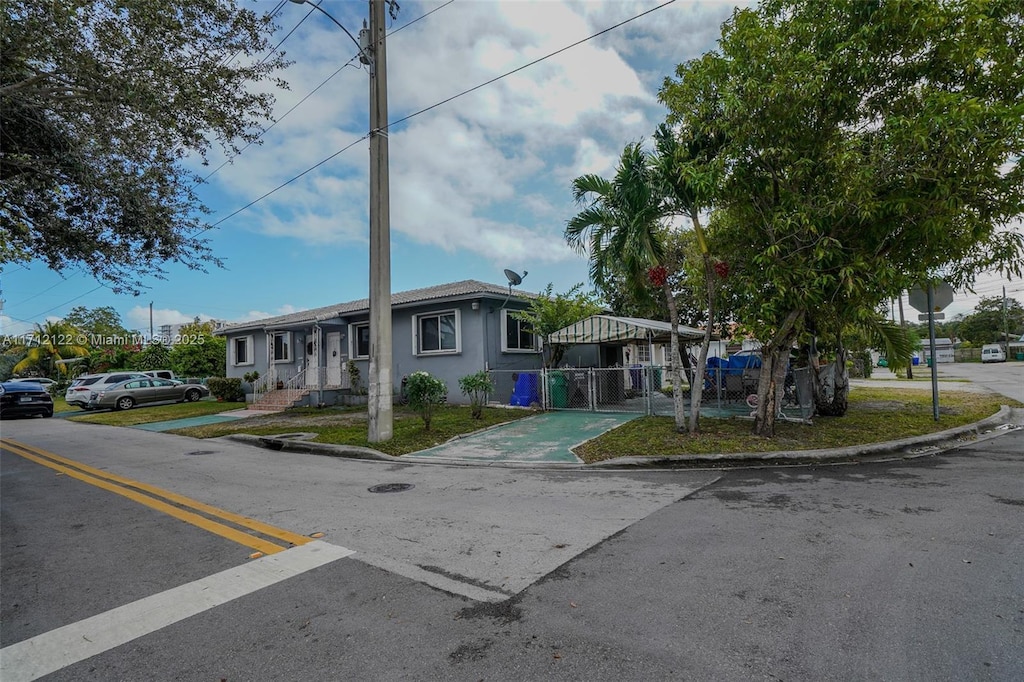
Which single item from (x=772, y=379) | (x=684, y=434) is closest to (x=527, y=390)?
(x=684, y=434)

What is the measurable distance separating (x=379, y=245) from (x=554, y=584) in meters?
8.29

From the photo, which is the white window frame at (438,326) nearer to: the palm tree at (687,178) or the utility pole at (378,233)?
the utility pole at (378,233)

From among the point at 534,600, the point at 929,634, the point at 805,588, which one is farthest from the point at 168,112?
the point at 929,634

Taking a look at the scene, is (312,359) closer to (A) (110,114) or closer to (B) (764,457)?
(A) (110,114)

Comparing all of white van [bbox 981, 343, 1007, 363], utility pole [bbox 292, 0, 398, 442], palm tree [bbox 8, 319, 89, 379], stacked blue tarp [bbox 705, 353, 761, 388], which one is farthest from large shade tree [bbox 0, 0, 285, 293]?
white van [bbox 981, 343, 1007, 363]

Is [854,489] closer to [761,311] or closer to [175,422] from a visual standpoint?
[761,311]

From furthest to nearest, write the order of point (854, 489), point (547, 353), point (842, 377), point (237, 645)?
1. point (547, 353)
2. point (842, 377)
3. point (854, 489)
4. point (237, 645)

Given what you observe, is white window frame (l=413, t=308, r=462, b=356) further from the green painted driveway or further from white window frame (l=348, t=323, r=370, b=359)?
the green painted driveway

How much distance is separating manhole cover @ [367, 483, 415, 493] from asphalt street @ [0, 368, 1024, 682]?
259 mm

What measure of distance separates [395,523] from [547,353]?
1140 cm

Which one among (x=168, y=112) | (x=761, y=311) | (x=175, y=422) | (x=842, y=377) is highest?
(x=168, y=112)

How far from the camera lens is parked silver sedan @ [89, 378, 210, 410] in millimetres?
22453

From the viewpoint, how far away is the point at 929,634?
9.08 feet

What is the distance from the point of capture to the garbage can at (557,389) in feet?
47.2
